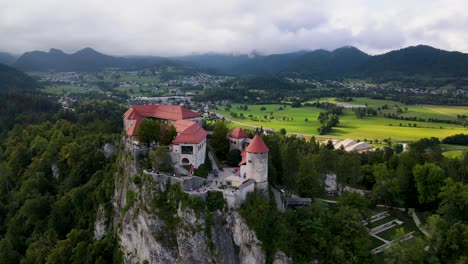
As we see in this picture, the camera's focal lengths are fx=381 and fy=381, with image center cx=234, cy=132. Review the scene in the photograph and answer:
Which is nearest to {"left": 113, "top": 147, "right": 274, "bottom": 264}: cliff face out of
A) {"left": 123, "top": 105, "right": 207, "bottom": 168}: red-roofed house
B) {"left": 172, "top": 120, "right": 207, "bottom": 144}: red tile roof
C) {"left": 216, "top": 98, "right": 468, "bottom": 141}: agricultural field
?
{"left": 123, "top": 105, "right": 207, "bottom": 168}: red-roofed house

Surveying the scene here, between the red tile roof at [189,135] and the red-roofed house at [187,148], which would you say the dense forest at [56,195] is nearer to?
the red-roofed house at [187,148]

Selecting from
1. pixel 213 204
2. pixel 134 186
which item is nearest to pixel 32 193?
pixel 134 186

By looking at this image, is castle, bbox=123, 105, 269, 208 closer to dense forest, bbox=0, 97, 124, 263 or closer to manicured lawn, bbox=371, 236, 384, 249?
dense forest, bbox=0, 97, 124, 263

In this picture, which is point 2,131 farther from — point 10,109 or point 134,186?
point 134,186

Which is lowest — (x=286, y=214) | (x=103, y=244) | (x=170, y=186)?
(x=103, y=244)

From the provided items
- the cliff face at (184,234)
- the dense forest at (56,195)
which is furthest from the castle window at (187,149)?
the dense forest at (56,195)
